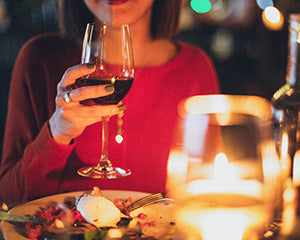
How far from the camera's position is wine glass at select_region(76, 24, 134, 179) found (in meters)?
0.96

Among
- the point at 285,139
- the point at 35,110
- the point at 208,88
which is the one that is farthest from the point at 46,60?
the point at 285,139

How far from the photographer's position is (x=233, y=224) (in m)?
0.45

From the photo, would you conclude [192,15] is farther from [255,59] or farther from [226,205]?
[226,205]

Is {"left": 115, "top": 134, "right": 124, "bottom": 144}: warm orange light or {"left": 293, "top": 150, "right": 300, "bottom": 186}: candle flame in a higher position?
{"left": 293, "top": 150, "right": 300, "bottom": 186}: candle flame

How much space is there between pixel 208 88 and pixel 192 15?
2.64m

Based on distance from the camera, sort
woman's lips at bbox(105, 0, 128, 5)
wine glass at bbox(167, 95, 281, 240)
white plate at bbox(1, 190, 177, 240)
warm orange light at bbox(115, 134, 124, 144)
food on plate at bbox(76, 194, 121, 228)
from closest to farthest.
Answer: wine glass at bbox(167, 95, 281, 240), white plate at bbox(1, 190, 177, 240), food on plate at bbox(76, 194, 121, 228), woman's lips at bbox(105, 0, 128, 5), warm orange light at bbox(115, 134, 124, 144)

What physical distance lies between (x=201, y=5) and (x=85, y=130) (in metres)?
2.73

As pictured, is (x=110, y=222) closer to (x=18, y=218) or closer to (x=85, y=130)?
(x=18, y=218)

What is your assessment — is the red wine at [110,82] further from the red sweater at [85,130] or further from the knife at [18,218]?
the knife at [18,218]

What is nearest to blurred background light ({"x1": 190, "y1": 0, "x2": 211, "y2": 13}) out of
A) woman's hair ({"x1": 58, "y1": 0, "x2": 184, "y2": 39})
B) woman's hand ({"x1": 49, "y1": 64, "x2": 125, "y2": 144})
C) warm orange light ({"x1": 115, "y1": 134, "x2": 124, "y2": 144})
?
woman's hair ({"x1": 58, "y1": 0, "x2": 184, "y2": 39})

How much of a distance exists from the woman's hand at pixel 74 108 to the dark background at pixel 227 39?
5.05 ft

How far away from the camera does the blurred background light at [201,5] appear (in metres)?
3.81

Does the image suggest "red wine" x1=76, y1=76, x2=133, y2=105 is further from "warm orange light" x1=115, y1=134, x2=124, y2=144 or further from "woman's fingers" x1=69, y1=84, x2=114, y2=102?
"warm orange light" x1=115, y1=134, x2=124, y2=144

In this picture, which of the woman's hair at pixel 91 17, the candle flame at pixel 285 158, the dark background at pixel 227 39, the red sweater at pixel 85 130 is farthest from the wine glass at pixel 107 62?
the dark background at pixel 227 39
